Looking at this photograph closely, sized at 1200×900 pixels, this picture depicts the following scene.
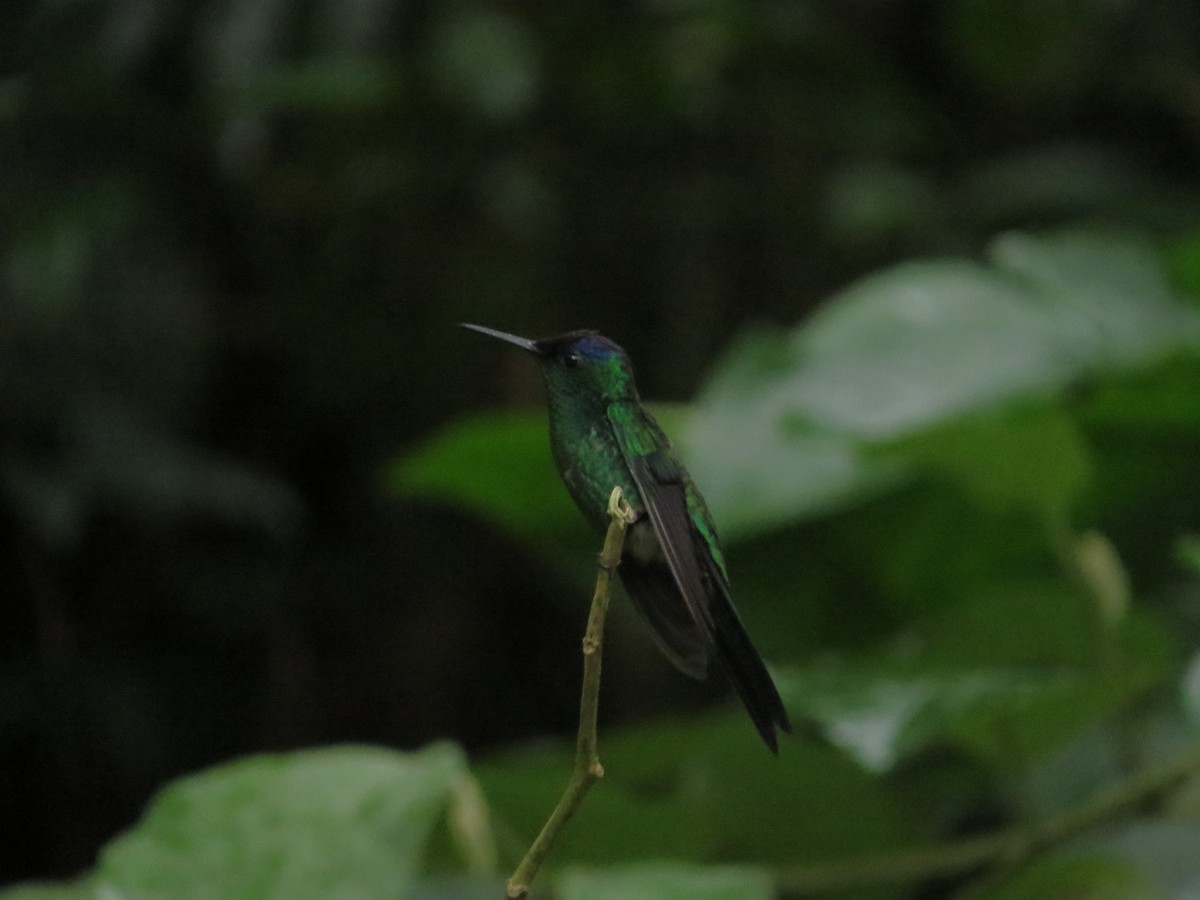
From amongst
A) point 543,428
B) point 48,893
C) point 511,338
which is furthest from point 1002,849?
point 511,338

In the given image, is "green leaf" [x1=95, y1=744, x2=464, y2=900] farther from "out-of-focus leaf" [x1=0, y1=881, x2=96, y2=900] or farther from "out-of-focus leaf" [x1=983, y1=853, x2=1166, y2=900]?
"out-of-focus leaf" [x1=983, y1=853, x2=1166, y2=900]

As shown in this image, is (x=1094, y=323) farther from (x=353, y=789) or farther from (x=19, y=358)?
(x=19, y=358)

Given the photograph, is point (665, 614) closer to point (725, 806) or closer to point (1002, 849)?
point (1002, 849)

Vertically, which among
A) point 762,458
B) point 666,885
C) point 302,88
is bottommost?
point 666,885

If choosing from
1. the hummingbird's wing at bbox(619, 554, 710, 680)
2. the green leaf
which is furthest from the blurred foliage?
the hummingbird's wing at bbox(619, 554, 710, 680)

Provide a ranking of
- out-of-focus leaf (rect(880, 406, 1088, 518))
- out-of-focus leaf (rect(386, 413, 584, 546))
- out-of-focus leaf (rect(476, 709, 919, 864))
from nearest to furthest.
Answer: out-of-focus leaf (rect(880, 406, 1088, 518)), out-of-focus leaf (rect(476, 709, 919, 864)), out-of-focus leaf (rect(386, 413, 584, 546))

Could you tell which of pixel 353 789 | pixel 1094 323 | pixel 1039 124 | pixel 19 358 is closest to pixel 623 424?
pixel 353 789

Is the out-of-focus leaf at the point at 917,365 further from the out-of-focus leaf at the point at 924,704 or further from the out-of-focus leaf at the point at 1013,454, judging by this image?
the out-of-focus leaf at the point at 924,704
